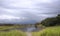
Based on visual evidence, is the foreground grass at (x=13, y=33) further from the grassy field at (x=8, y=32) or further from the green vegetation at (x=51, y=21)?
the green vegetation at (x=51, y=21)

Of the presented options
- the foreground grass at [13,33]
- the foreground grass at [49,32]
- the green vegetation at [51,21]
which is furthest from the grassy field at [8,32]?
the green vegetation at [51,21]

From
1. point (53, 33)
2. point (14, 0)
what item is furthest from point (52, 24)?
point (14, 0)

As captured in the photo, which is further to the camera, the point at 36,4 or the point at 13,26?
the point at 36,4

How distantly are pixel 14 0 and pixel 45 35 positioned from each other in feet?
5.21

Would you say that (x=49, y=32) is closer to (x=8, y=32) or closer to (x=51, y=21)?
(x=51, y=21)

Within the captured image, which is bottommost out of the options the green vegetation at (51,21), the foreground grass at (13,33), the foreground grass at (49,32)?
the foreground grass at (49,32)

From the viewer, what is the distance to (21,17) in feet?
15.8

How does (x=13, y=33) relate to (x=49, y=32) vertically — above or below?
above

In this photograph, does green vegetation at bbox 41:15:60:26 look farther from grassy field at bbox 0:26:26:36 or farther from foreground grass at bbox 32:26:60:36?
grassy field at bbox 0:26:26:36

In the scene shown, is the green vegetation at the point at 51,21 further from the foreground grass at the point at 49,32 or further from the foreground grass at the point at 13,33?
the foreground grass at the point at 13,33

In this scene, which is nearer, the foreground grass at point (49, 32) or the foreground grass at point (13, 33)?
the foreground grass at point (13, 33)

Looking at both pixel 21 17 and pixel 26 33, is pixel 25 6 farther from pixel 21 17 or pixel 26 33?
pixel 26 33

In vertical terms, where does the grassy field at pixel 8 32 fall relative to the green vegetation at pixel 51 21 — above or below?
below

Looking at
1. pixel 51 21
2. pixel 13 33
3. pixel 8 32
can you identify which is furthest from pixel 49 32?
pixel 8 32
